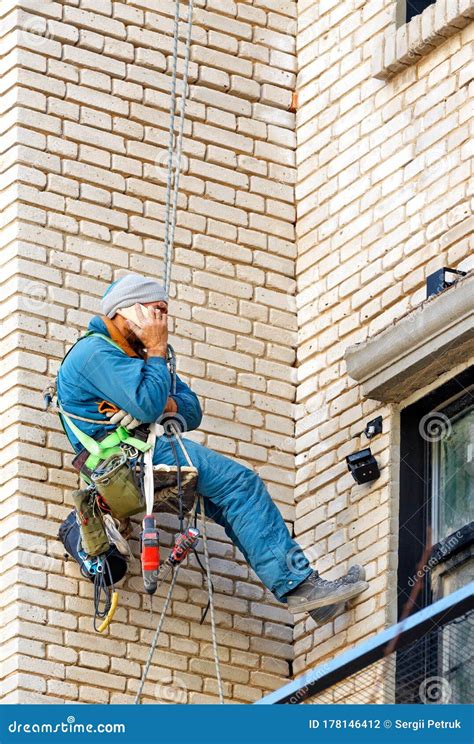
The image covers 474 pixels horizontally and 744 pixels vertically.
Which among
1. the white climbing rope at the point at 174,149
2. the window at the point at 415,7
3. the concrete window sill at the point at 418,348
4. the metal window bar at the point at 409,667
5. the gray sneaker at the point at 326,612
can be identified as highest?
the window at the point at 415,7

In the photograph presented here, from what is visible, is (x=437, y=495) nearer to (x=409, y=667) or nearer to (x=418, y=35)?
(x=409, y=667)

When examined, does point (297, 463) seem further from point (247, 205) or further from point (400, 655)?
point (400, 655)

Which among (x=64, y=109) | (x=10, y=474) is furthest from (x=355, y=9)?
(x=10, y=474)

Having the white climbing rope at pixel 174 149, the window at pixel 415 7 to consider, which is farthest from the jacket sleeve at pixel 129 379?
the window at pixel 415 7

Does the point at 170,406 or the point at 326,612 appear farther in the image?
the point at 326,612

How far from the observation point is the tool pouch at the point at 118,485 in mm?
11070

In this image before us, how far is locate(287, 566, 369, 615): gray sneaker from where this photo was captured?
11.3m

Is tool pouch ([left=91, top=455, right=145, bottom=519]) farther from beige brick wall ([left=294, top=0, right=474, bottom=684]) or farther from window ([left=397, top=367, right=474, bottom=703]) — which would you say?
window ([left=397, top=367, right=474, bottom=703])

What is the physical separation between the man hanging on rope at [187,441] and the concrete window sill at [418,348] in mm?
782

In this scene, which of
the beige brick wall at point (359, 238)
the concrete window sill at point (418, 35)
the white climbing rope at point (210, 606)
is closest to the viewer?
the white climbing rope at point (210, 606)

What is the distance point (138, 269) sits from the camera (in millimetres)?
12203

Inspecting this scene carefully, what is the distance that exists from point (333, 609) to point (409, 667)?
6.42 ft

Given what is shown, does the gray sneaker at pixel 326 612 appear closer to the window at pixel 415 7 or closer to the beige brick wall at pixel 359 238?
the beige brick wall at pixel 359 238

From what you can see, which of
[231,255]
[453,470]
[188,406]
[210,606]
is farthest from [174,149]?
[210,606]
